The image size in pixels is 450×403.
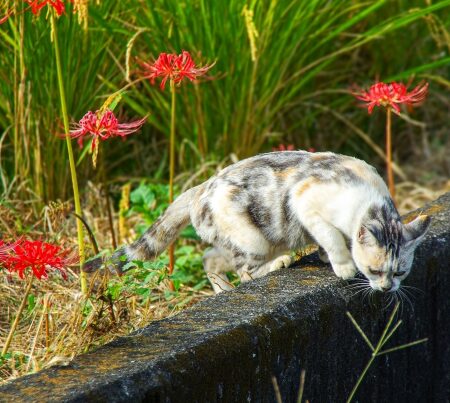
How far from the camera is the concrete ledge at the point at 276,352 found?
95.5 inches

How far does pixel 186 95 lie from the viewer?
5094 mm

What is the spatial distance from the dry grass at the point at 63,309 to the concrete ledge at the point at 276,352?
23cm

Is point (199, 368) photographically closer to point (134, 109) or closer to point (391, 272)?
point (391, 272)

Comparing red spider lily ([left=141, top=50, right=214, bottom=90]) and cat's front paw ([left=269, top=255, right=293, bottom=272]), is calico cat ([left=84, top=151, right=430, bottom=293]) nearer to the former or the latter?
cat's front paw ([left=269, top=255, right=293, bottom=272])

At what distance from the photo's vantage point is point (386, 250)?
135 inches

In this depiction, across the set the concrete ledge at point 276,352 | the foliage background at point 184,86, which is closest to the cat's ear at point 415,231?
the concrete ledge at point 276,352

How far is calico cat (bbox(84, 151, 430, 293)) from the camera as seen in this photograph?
137 inches

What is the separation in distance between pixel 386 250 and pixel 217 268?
868mm

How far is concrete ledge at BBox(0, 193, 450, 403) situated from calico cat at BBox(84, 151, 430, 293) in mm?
144

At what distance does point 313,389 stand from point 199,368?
626 mm

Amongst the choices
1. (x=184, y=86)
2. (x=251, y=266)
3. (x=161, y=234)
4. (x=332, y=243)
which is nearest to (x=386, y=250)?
(x=332, y=243)

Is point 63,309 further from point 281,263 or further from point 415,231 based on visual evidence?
point 415,231

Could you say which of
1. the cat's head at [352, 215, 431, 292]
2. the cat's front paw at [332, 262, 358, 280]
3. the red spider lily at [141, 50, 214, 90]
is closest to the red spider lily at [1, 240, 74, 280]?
the red spider lily at [141, 50, 214, 90]

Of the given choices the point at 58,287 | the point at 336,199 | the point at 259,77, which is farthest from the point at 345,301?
the point at 259,77
